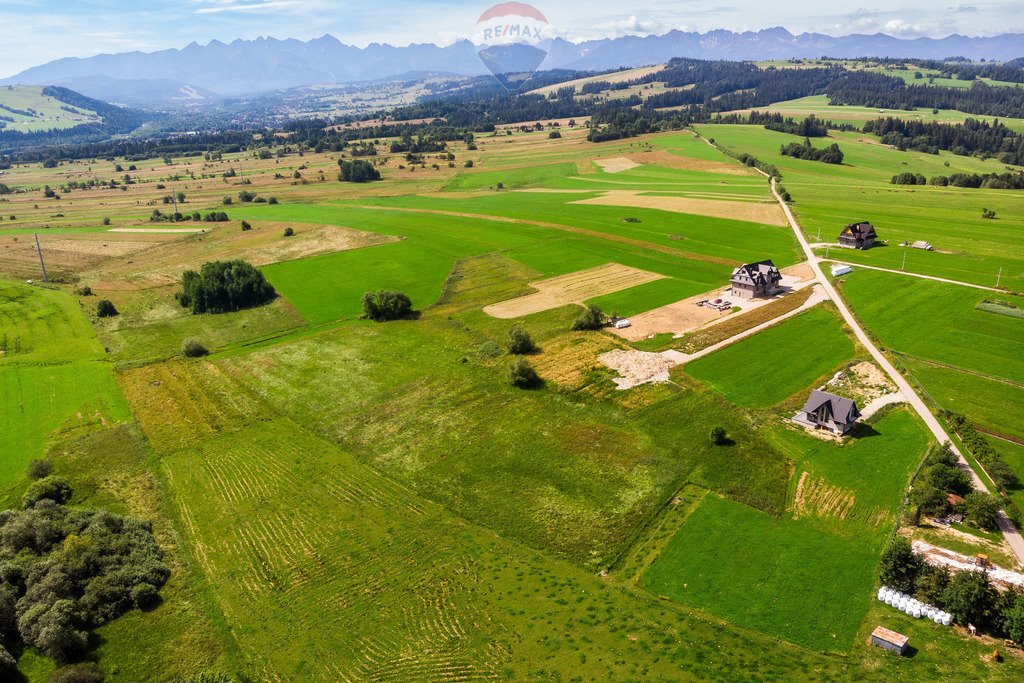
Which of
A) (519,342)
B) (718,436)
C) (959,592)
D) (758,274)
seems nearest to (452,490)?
(718,436)

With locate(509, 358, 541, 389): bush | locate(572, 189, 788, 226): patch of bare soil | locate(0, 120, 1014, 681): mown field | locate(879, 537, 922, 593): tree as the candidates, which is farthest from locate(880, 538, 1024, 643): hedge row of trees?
locate(572, 189, 788, 226): patch of bare soil

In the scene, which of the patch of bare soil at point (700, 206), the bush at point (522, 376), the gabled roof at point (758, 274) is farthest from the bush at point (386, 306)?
the patch of bare soil at point (700, 206)

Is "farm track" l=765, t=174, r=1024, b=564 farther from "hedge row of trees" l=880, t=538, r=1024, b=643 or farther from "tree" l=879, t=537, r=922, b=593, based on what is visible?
"tree" l=879, t=537, r=922, b=593

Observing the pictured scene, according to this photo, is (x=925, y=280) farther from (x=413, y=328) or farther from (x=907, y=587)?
(x=413, y=328)

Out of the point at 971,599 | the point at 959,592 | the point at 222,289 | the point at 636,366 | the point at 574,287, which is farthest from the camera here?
the point at 574,287

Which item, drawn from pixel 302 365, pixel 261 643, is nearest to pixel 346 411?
pixel 302 365

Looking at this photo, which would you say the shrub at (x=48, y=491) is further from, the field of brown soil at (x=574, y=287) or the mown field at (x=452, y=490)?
the field of brown soil at (x=574, y=287)

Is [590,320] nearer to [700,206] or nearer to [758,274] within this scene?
[758,274]
